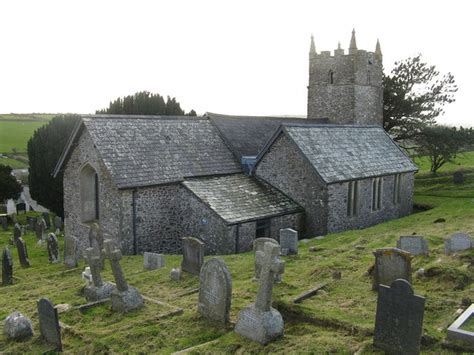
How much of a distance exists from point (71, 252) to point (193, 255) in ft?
21.0

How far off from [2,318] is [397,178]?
873 inches

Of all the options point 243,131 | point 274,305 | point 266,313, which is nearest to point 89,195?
point 243,131

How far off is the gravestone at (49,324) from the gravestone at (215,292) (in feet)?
9.89

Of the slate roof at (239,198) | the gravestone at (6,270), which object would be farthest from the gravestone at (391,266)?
the gravestone at (6,270)

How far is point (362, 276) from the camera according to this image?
12867 millimetres

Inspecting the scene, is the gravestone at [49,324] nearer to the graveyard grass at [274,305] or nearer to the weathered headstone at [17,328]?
the graveyard grass at [274,305]

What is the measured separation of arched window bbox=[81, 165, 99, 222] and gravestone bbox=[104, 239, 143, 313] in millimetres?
11244

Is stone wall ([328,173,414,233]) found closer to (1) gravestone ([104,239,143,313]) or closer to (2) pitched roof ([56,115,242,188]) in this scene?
(2) pitched roof ([56,115,242,188])

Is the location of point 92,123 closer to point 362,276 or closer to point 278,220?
point 278,220

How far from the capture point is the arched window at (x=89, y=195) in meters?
22.5

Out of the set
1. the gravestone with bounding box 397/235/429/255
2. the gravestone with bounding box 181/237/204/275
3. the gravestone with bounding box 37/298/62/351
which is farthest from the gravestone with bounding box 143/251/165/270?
the gravestone with bounding box 397/235/429/255

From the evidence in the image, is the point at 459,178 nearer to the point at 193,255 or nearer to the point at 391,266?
the point at 193,255

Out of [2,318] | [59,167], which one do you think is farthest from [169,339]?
[59,167]

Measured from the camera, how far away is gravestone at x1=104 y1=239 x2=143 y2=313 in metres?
11.8
